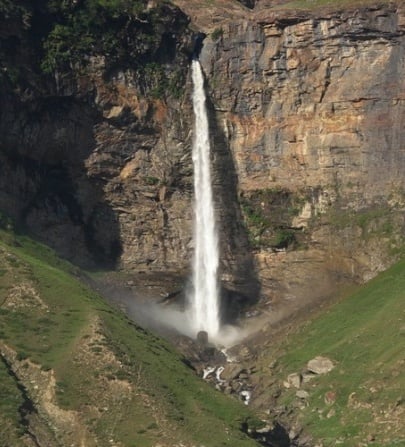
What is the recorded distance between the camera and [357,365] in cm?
5466

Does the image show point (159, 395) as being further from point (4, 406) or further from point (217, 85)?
point (217, 85)

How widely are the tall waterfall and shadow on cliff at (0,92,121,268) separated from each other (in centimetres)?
669

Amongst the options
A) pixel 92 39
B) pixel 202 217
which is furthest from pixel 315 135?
pixel 92 39

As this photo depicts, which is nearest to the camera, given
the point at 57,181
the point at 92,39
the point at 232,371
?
the point at 232,371

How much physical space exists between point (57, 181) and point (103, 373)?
29.1 metres

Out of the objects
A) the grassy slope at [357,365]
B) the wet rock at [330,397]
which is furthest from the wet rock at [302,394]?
the wet rock at [330,397]

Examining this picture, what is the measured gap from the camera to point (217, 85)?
7531 centimetres

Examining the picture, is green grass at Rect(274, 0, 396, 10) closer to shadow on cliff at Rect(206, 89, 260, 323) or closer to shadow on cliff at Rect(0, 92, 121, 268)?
shadow on cliff at Rect(206, 89, 260, 323)

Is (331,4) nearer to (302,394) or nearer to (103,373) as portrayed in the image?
(302,394)

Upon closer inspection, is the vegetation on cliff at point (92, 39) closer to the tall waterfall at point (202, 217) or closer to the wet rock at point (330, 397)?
the tall waterfall at point (202, 217)

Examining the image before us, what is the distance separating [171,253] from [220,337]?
9.47 meters

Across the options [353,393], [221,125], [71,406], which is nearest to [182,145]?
[221,125]

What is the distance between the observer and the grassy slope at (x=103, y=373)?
42.8m

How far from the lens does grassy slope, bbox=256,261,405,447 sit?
48375 millimetres
